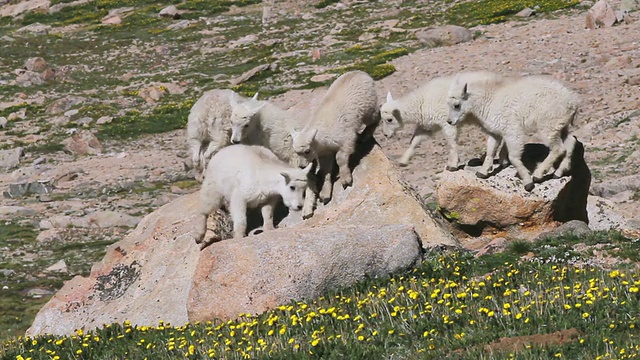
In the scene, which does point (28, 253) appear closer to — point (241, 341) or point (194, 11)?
point (241, 341)

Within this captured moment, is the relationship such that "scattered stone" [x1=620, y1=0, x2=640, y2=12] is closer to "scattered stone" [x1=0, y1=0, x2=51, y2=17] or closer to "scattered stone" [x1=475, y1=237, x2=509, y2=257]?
"scattered stone" [x1=475, y1=237, x2=509, y2=257]

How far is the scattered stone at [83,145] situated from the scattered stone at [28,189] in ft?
15.5

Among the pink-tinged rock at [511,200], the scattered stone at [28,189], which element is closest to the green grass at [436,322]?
the pink-tinged rock at [511,200]

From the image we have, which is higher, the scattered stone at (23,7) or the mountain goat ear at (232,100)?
the mountain goat ear at (232,100)

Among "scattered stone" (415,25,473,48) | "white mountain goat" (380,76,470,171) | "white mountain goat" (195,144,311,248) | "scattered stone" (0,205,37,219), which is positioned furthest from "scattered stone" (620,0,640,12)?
"white mountain goat" (195,144,311,248)

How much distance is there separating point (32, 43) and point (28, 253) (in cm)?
3817

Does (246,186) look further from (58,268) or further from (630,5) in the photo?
(630,5)

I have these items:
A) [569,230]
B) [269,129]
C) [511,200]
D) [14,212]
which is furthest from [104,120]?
[569,230]

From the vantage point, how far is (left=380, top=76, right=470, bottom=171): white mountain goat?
55.1ft

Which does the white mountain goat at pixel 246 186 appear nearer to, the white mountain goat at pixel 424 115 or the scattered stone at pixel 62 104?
the white mountain goat at pixel 424 115

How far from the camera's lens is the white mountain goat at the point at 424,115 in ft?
55.1

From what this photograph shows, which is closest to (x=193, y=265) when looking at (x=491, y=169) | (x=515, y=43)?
(x=491, y=169)

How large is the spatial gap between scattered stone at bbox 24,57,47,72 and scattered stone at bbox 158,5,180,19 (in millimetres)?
14403

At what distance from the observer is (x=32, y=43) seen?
6134cm
